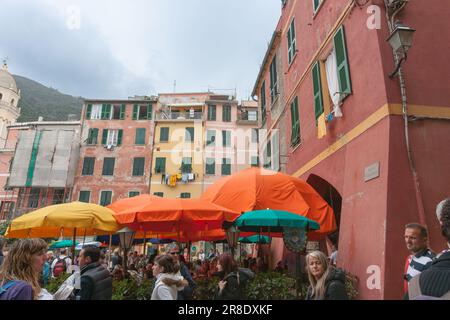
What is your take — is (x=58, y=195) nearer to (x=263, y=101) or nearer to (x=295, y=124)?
(x=263, y=101)

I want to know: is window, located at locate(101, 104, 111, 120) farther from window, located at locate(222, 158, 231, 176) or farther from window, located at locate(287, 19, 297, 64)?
window, located at locate(287, 19, 297, 64)

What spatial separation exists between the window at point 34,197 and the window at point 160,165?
429 inches

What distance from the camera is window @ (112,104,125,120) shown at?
1240 inches

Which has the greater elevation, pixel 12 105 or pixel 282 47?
pixel 12 105

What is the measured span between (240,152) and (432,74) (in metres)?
25.0

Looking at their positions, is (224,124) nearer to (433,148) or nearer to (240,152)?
(240,152)

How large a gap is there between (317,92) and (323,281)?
6984mm

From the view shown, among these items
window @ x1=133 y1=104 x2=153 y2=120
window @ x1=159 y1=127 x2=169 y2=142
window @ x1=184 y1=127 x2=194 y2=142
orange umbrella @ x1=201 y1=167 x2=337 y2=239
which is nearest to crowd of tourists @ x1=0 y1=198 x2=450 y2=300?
orange umbrella @ x1=201 y1=167 x2=337 y2=239

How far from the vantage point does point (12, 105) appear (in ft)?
171

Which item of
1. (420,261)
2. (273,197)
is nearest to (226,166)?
(273,197)

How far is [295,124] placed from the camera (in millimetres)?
11273

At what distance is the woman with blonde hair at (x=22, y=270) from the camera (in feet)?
6.98
